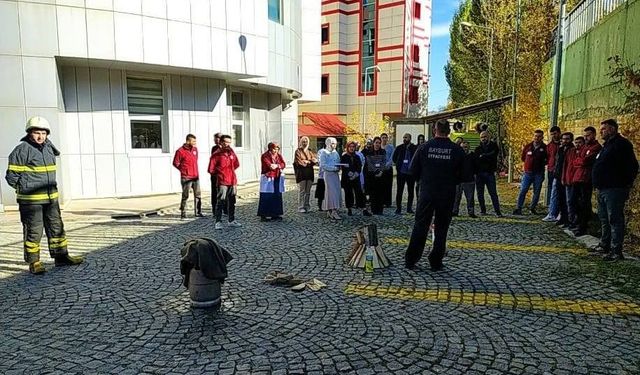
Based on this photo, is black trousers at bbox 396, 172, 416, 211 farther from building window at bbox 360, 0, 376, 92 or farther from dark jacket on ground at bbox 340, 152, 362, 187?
building window at bbox 360, 0, 376, 92

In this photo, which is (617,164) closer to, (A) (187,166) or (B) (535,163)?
(B) (535,163)

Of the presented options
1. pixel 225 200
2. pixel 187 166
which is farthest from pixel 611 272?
pixel 187 166

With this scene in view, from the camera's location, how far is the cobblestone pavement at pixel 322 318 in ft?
12.0

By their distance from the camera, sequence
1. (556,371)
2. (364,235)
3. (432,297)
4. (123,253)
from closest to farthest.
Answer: (556,371)
(432,297)
(364,235)
(123,253)

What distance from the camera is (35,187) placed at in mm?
5938

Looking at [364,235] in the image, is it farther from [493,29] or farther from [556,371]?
[493,29]

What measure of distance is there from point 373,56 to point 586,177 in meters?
34.1

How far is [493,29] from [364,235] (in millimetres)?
17519

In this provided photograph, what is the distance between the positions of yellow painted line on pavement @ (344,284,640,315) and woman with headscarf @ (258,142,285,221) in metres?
4.65

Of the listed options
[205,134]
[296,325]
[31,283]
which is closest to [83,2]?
[205,134]

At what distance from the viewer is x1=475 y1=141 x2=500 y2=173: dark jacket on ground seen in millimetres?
10172

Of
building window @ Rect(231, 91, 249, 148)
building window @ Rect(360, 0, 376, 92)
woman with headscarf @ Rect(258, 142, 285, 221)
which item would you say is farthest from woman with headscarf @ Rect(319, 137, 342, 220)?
building window @ Rect(360, 0, 376, 92)

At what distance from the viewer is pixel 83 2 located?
1110cm

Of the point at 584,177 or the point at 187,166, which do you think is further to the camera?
the point at 187,166
